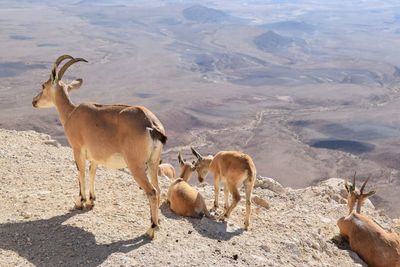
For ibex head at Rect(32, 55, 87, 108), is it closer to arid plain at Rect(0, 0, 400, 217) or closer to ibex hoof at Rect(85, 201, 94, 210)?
ibex hoof at Rect(85, 201, 94, 210)

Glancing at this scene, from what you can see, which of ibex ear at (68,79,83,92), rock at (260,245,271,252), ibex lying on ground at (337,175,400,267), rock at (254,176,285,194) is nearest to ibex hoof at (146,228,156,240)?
rock at (260,245,271,252)

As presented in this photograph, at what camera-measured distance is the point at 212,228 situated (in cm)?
1011

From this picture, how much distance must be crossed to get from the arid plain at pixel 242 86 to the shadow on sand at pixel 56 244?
2501 centimetres

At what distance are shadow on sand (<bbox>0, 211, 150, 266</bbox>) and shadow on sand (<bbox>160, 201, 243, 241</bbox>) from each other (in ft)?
4.57

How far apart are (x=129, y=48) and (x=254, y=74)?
1392 inches

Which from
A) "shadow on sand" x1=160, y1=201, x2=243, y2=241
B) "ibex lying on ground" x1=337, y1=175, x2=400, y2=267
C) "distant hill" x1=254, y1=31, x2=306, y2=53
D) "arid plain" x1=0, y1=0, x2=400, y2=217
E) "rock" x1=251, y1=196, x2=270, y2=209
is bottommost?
"distant hill" x1=254, y1=31, x2=306, y2=53

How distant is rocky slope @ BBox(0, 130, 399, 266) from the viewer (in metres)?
8.37

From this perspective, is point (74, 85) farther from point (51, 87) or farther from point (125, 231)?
point (125, 231)

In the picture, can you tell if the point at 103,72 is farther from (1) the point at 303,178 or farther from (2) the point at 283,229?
(2) the point at 283,229

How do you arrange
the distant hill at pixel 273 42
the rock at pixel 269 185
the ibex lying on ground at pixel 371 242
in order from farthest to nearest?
the distant hill at pixel 273 42 → the rock at pixel 269 185 → the ibex lying on ground at pixel 371 242

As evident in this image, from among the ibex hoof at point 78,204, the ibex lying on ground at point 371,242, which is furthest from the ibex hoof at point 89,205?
the ibex lying on ground at point 371,242

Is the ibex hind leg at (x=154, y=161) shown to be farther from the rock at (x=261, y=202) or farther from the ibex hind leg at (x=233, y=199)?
the rock at (x=261, y=202)

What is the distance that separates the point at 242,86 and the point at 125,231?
101 meters

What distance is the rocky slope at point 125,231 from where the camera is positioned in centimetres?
837
